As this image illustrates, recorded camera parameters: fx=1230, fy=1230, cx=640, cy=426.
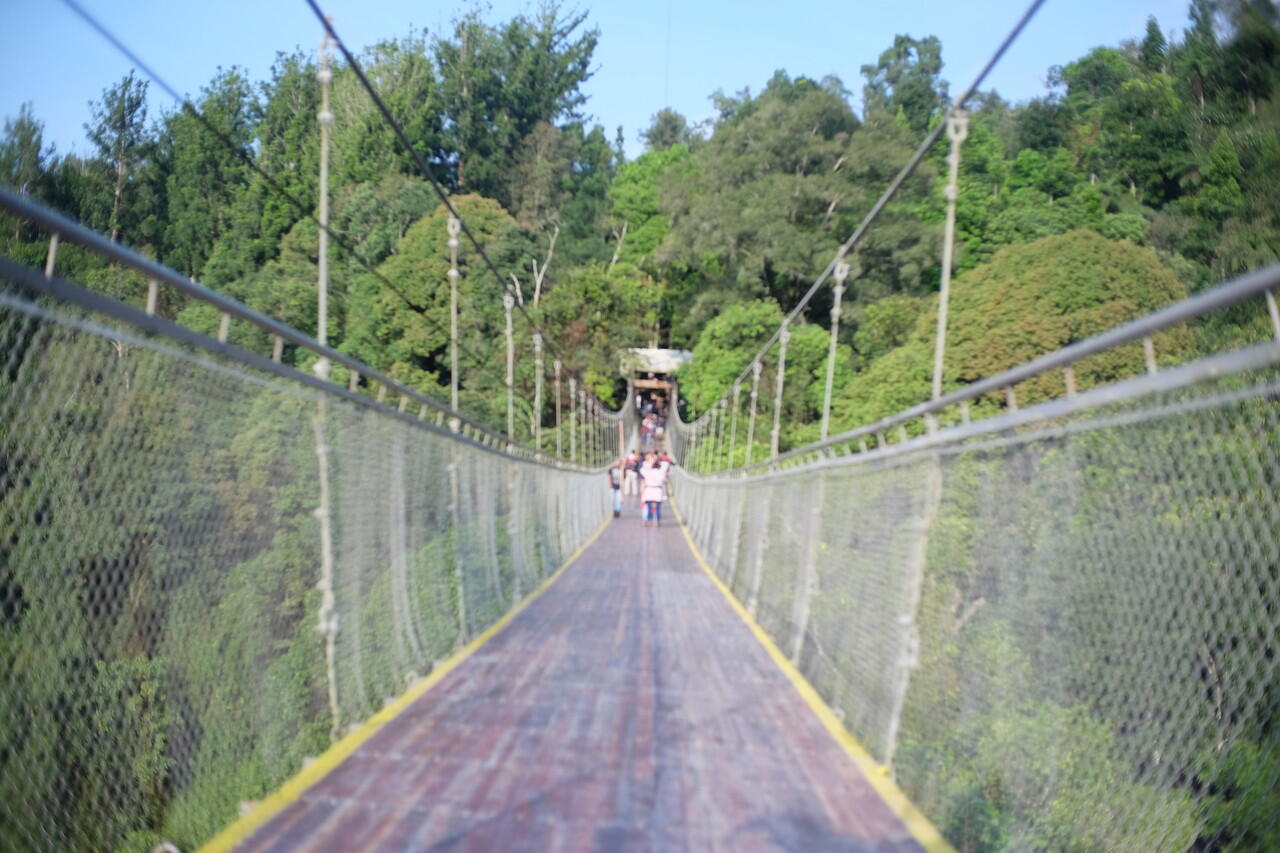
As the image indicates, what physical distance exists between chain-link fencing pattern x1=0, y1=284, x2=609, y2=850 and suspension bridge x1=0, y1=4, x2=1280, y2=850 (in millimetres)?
12

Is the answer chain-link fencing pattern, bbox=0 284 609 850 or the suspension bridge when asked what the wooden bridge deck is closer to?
the suspension bridge

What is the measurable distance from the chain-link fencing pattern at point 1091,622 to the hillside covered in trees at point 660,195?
4.68 meters

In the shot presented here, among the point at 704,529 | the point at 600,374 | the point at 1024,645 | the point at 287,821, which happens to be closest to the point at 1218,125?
the point at 704,529

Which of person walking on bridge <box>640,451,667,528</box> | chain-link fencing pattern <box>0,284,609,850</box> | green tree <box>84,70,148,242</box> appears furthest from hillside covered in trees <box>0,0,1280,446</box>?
person walking on bridge <box>640,451,667,528</box>

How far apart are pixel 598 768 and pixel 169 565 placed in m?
1.65

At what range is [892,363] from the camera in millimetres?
28625

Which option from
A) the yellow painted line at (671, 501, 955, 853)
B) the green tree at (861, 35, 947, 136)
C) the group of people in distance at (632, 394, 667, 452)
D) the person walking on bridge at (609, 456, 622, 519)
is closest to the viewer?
the yellow painted line at (671, 501, 955, 853)

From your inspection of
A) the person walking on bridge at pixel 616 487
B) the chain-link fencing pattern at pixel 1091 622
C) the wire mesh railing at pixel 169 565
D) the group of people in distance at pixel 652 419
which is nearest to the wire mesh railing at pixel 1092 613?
the chain-link fencing pattern at pixel 1091 622

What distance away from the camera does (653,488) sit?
74.2 ft

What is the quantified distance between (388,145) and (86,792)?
41600 mm

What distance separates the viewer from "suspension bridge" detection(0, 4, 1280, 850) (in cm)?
252

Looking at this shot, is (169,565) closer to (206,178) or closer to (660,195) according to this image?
(206,178)

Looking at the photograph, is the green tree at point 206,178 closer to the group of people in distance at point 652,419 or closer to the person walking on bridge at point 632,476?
the person walking on bridge at point 632,476

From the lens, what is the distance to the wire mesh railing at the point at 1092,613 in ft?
7.70
